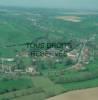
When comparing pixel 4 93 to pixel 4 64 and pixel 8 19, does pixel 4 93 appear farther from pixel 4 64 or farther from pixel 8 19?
pixel 8 19

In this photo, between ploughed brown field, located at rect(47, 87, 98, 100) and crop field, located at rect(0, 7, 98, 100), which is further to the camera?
crop field, located at rect(0, 7, 98, 100)

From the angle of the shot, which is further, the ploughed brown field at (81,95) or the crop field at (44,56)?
the crop field at (44,56)

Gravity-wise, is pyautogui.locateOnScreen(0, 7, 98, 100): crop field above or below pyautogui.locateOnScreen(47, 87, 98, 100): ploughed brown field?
above

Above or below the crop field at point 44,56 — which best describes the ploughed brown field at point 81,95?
below

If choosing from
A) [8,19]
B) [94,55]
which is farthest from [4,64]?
[8,19]
